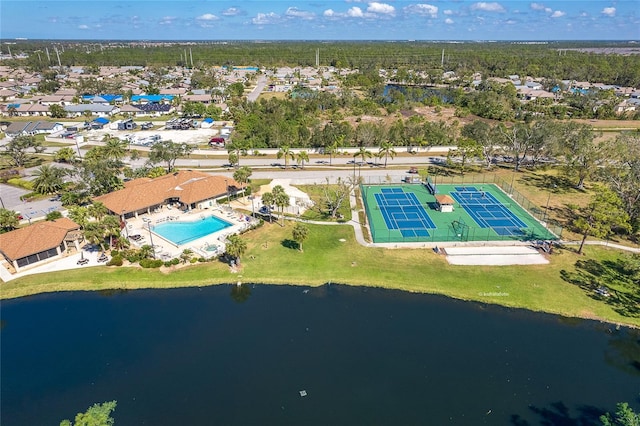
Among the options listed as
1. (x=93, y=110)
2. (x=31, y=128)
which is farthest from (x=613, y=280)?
(x=93, y=110)

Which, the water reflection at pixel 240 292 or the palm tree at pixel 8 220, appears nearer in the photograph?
the water reflection at pixel 240 292

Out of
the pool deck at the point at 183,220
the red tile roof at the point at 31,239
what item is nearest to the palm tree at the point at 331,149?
the pool deck at the point at 183,220

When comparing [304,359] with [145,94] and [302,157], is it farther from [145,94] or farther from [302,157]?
[145,94]

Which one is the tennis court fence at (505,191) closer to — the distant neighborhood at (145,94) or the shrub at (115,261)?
the shrub at (115,261)

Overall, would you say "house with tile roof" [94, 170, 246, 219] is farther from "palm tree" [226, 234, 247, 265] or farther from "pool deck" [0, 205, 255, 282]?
"palm tree" [226, 234, 247, 265]

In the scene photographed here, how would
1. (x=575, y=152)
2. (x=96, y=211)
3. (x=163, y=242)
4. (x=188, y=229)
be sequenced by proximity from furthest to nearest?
(x=575, y=152)
(x=188, y=229)
(x=163, y=242)
(x=96, y=211)

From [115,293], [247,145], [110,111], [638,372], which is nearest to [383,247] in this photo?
[638,372]
